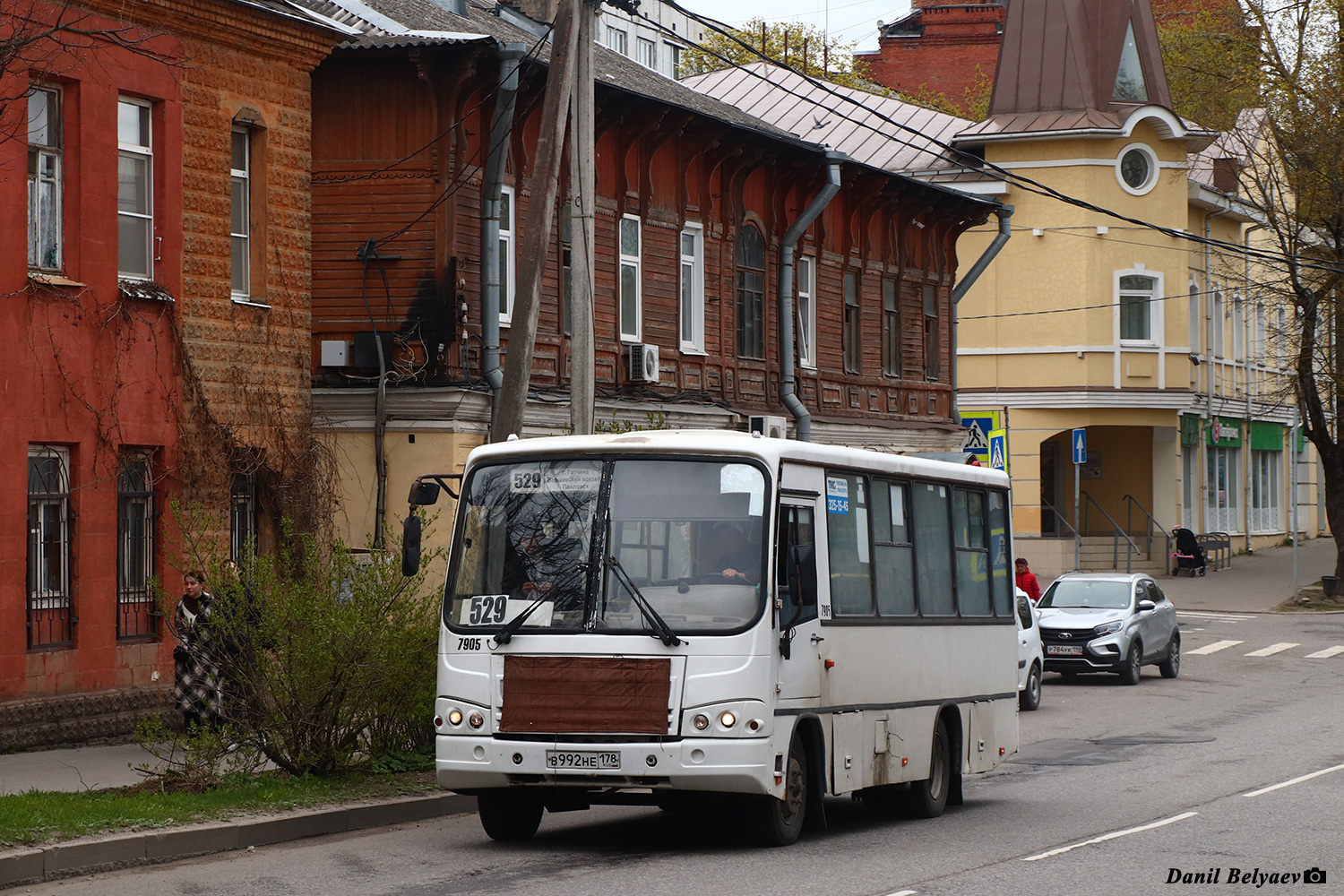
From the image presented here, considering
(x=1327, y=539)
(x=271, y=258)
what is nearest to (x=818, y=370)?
(x=271, y=258)

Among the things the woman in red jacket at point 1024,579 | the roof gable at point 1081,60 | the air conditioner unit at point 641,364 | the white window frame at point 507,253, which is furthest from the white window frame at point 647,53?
the white window frame at point 507,253

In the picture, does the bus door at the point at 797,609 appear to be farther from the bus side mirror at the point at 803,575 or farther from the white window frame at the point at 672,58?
the white window frame at the point at 672,58

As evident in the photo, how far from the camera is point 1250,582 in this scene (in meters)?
46.5

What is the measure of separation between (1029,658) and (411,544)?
13383 millimetres

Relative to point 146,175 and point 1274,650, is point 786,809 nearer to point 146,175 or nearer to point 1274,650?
point 146,175

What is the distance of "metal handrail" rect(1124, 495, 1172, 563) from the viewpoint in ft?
160

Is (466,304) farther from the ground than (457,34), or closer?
closer

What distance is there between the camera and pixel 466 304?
76.5 ft

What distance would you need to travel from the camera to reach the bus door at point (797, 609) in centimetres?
1184

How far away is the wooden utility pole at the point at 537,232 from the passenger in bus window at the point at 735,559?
14.6 ft

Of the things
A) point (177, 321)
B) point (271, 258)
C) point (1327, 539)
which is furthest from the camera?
point (1327, 539)

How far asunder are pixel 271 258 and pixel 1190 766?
10.7 meters

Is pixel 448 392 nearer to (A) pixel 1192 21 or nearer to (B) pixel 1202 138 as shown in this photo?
(B) pixel 1202 138

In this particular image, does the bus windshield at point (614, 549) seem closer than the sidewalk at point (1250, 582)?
Yes
